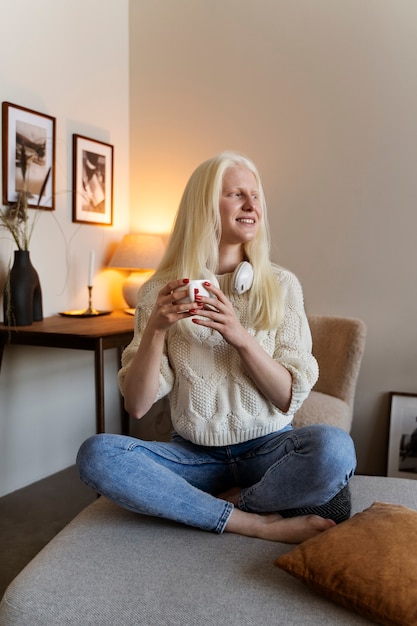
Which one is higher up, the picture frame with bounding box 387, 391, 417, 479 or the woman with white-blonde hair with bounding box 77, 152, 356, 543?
the woman with white-blonde hair with bounding box 77, 152, 356, 543

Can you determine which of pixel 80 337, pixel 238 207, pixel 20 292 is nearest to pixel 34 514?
pixel 80 337

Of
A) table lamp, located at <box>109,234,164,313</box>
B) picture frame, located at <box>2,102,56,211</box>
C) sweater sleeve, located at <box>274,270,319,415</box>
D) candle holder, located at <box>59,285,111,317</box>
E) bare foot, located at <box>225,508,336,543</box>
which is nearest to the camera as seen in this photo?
bare foot, located at <box>225,508,336,543</box>

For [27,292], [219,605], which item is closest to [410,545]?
[219,605]

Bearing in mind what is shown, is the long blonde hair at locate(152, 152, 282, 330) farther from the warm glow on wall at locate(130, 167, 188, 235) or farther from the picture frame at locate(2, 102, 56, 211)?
the warm glow on wall at locate(130, 167, 188, 235)

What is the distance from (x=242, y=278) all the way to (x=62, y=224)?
54.3 inches

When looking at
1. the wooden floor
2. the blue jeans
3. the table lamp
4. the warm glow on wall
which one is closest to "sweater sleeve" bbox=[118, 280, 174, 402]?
the blue jeans

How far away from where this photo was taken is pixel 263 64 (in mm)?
2643

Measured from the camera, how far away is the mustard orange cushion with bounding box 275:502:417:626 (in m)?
0.96

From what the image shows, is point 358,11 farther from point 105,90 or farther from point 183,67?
point 105,90

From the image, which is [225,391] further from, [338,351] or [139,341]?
[338,351]

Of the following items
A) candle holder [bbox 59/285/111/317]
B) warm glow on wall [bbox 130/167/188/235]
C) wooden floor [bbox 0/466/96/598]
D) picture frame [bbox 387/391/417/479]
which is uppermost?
warm glow on wall [bbox 130/167/188/235]

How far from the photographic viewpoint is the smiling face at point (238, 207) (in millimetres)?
1519

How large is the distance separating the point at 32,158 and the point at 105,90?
2.19 feet

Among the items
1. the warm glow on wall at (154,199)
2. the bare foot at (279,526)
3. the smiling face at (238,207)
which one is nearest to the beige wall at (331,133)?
the warm glow on wall at (154,199)
